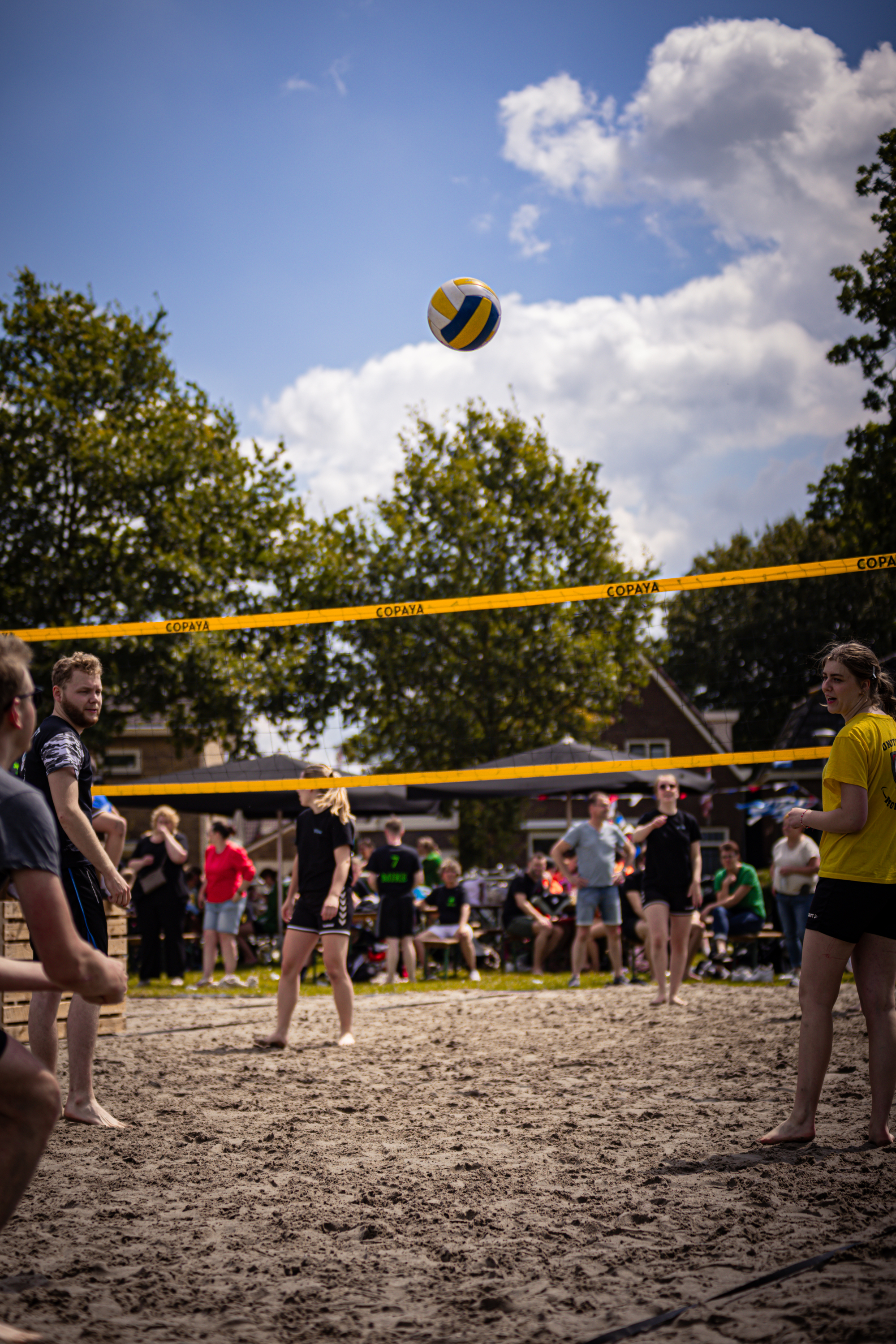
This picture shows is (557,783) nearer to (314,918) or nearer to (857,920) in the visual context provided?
(314,918)

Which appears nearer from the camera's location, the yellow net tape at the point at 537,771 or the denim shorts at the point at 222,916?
the yellow net tape at the point at 537,771

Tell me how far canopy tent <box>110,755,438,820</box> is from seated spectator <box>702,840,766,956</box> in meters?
4.30

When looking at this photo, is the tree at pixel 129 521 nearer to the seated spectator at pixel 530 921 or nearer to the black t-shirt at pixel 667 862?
the seated spectator at pixel 530 921

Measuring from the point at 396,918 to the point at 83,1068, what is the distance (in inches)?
321

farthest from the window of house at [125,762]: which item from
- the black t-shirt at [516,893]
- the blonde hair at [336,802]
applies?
the blonde hair at [336,802]

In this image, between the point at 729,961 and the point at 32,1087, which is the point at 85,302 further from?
the point at 32,1087

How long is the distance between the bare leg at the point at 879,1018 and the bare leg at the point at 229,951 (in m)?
9.41

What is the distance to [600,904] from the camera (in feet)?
37.2

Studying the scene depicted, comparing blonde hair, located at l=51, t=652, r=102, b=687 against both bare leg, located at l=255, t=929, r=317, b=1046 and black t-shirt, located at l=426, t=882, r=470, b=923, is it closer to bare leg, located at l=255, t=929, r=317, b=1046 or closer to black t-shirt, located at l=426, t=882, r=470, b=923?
bare leg, located at l=255, t=929, r=317, b=1046

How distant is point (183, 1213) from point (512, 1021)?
5099mm

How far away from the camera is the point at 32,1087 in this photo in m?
2.22

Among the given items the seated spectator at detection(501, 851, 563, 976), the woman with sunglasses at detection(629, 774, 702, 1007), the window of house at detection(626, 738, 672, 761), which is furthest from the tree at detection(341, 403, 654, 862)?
the woman with sunglasses at detection(629, 774, 702, 1007)

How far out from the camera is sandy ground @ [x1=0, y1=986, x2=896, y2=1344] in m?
2.53

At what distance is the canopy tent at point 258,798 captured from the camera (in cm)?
1238
